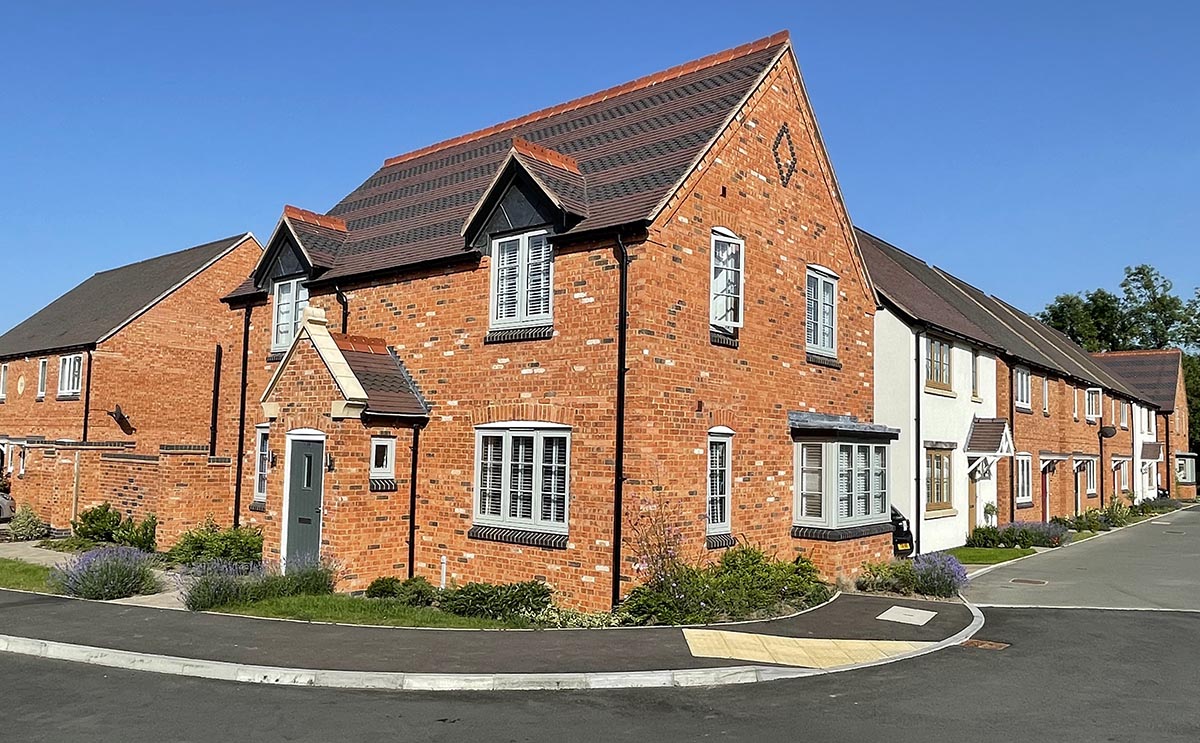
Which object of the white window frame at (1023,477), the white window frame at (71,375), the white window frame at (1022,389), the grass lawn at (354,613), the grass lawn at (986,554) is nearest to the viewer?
the grass lawn at (354,613)

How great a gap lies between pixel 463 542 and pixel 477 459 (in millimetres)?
1365

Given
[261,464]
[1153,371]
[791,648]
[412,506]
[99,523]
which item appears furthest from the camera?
[1153,371]

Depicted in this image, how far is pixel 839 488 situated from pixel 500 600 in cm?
638

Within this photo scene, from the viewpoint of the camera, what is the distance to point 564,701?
8672mm

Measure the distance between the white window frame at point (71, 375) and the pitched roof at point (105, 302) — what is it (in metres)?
0.42

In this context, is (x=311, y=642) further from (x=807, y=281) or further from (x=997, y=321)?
(x=997, y=321)

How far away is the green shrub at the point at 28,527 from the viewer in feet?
75.4

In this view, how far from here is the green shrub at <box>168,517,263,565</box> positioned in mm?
17172

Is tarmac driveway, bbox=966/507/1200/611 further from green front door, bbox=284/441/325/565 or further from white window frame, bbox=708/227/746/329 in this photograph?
green front door, bbox=284/441/325/565

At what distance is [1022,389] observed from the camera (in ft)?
93.7

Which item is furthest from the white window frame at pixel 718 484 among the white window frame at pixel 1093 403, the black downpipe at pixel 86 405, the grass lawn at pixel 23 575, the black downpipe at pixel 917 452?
the white window frame at pixel 1093 403

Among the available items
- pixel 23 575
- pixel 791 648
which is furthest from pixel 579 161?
pixel 23 575

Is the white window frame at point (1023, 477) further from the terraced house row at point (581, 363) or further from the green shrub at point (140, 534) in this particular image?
the green shrub at point (140, 534)

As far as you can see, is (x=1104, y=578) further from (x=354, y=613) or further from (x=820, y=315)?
(x=354, y=613)
